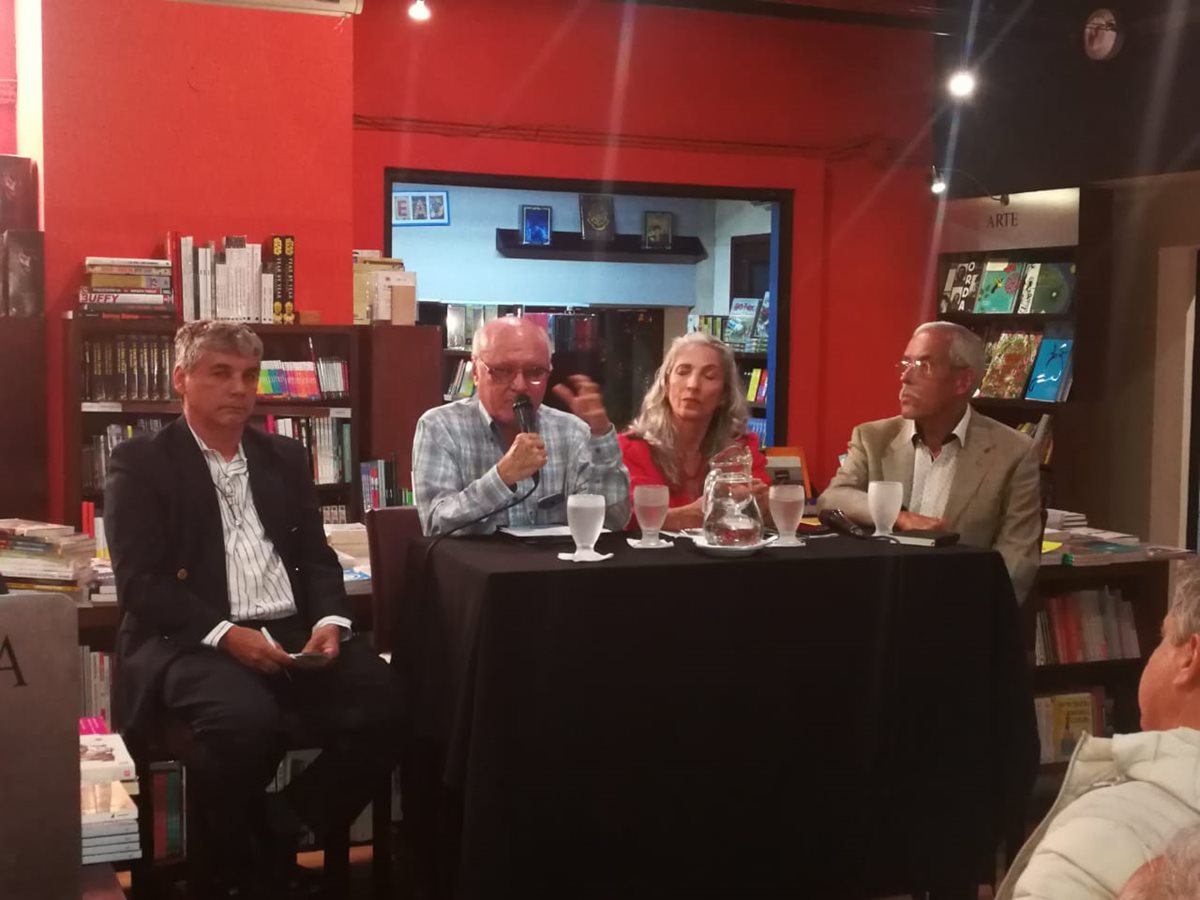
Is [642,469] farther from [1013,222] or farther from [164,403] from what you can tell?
[1013,222]

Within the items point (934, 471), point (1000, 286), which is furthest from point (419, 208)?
point (934, 471)

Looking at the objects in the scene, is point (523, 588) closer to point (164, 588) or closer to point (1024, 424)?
point (164, 588)

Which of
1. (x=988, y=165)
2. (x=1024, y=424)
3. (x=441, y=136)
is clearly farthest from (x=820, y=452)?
(x=441, y=136)

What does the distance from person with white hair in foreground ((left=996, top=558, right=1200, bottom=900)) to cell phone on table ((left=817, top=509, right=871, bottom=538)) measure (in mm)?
1450

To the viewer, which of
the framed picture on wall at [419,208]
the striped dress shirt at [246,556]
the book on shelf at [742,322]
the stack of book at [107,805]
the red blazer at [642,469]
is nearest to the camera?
the stack of book at [107,805]

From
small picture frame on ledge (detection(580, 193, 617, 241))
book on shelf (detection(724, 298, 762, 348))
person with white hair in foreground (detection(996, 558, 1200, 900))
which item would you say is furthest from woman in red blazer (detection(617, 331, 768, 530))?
small picture frame on ledge (detection(580, 193, 617, 241))

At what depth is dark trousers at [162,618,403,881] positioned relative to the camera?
10.7 ft

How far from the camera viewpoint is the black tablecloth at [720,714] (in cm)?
286

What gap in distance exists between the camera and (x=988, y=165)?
7.95 m

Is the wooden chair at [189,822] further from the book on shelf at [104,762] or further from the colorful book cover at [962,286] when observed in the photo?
the colorful book cover at [962,286]

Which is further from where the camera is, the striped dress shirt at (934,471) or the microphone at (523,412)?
the striped dress shirt at (934,471)

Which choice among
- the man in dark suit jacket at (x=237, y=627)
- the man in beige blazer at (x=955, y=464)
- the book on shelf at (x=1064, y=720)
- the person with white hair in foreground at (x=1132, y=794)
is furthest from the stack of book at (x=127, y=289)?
the person with white hair in foreground at (x=1132, y=794)

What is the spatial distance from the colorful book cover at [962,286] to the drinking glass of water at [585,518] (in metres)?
5.46

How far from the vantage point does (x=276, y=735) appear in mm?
3311
